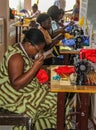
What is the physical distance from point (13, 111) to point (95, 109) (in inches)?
50.5

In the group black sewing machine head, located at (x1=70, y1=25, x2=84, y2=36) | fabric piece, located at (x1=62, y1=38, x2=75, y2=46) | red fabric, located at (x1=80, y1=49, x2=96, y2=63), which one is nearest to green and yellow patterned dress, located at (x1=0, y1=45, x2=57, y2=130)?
red fabric, located at (x1=80, y1=49, x2=96, y2=63)

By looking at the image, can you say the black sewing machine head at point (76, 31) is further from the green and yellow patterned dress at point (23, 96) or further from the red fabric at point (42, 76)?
the green and yellow patterned dress at point (23, 96)

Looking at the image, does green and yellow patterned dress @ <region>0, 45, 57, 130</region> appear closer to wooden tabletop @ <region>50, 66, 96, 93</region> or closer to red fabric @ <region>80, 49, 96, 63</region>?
wooden tabletop @ <region>50, 66, 96, 93</region>

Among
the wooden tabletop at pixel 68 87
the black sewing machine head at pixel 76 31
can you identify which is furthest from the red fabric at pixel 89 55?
the black sewing machine head at pixel 76 31

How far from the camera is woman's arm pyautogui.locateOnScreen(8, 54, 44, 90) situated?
227cm

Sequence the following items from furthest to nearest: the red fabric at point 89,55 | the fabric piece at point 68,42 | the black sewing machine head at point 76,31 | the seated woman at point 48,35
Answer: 1. the black sewing machine head at point 76,31
2. the fabric piece at point 68,42
3. the seated woman at point 48,35
4. the red fabric at point 89,55

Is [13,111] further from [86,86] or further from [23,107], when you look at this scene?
[86,86]

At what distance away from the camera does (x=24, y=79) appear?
7.46 ft

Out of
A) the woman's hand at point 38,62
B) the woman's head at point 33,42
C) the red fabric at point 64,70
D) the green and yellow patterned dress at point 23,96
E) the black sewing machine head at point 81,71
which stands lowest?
the green and yellow patterned dress at point 23,96

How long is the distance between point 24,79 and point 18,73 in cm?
6

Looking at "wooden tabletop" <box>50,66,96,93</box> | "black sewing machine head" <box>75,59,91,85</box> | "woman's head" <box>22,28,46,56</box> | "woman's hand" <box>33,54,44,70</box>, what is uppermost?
"woman's head" <box>22,28,46,56</box>

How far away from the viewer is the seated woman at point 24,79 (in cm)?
228

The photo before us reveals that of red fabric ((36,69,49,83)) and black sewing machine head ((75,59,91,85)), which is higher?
black sewing machine head ((75,59,91,85))

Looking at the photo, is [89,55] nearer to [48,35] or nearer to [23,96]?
[23,96]
